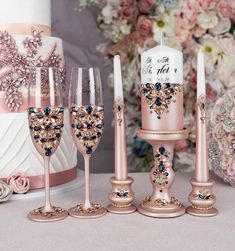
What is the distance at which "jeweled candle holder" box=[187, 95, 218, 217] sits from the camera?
2.44 ft

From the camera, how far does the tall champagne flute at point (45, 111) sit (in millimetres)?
715

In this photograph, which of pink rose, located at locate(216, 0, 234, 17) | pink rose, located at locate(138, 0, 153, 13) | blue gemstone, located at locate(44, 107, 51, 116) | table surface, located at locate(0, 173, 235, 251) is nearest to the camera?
table surface, located at locate(0, 173, 235, 251)

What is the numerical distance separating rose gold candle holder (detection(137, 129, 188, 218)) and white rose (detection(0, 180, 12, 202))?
261 millimetres

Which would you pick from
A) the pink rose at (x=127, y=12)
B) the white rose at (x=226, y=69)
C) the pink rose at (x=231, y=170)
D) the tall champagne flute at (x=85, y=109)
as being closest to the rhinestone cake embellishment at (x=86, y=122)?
the tall champagne flute at (x=85, y=109)

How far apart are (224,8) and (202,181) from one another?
554mm

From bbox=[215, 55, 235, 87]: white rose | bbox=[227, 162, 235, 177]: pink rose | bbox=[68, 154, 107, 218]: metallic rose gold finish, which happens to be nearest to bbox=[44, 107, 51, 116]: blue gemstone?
bbox=[68, 154, 107, 218]: metallic rose gold finish

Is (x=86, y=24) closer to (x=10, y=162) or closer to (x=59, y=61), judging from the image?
(x=59, y=61)

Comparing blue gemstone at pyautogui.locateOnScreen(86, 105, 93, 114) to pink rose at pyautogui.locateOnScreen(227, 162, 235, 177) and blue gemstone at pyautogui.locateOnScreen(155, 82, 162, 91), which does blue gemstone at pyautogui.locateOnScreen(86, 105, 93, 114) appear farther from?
pink rose at pyautogui.locateOnScreen(227, 162, 235, 177)

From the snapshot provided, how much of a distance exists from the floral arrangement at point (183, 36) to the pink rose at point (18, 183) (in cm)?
47

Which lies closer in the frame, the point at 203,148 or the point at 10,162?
the point at 203,148

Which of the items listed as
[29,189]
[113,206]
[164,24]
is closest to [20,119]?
[29,189]

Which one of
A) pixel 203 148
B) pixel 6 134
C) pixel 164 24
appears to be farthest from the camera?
pixel 164 24

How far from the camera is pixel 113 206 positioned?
2.56 ft

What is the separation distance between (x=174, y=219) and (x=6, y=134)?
0.38 m
